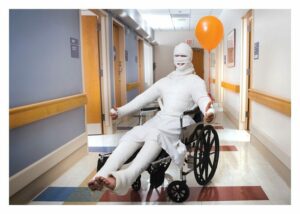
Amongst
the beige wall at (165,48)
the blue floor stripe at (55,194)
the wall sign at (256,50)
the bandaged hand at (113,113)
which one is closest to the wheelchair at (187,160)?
the bandaged hand at (113,113)

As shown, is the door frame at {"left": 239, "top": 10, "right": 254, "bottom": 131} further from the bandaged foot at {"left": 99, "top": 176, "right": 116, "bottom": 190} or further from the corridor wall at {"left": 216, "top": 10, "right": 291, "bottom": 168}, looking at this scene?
the bandaged foot at {"left": 99, "top": 176, "right": 116, "bottom": 190}

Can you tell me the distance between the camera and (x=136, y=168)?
2248 millimetres

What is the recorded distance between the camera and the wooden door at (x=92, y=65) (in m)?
5.16

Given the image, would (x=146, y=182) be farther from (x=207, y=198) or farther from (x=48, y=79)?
(x=48, y=79)

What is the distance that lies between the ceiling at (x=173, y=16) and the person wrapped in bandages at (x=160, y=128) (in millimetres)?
5670

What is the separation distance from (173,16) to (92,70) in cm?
463

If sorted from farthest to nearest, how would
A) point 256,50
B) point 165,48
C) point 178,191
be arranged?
point 165,48
point 256,50
point 178,191

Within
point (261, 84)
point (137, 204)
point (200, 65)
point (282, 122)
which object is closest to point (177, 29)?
point (200, 65)

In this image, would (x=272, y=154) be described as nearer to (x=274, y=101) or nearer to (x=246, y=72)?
(x=274, y=101)

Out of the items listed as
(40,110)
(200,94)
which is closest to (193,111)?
(200,94)

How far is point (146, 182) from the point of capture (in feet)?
9.71

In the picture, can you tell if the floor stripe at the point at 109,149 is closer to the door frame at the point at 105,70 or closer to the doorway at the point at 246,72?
the door frame at the point at 105,70

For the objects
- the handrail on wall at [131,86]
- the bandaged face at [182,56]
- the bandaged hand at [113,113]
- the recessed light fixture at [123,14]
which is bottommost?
the bandaged hand at [113,113]
